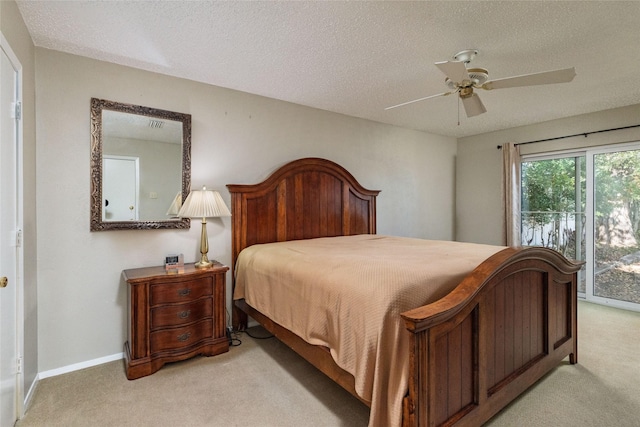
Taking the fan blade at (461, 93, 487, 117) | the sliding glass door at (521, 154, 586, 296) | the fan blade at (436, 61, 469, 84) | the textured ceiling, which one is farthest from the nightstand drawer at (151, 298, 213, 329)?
the sliding glass door at (521, 154, 586, 296)

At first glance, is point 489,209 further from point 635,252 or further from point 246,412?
point 246,412

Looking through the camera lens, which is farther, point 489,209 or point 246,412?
point 489,209

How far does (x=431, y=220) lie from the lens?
5.19m

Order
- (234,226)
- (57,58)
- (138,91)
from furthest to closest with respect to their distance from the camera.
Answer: (234,226) → (138,91) → (57,58)

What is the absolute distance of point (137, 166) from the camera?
2680 mm

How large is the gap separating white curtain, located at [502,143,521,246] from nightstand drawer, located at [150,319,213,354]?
433 centimetres

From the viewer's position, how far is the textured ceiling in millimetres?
1930

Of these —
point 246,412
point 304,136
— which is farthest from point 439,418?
point 304,136

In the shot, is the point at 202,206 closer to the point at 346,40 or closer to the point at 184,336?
the point at 184,336

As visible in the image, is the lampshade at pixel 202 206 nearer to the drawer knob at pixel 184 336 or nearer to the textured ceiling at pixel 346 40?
the drawer knob at pixel 184 336

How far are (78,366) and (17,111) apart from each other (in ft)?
6.21

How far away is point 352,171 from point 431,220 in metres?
1.85

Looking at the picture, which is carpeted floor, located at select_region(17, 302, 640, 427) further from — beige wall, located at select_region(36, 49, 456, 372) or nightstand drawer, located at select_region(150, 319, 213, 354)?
beige wall, located at select_region(36, 49, 456, 372)

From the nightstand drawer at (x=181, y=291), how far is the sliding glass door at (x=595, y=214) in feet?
15.3
